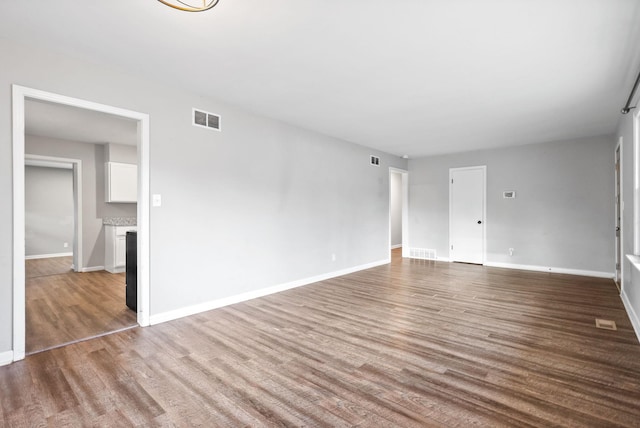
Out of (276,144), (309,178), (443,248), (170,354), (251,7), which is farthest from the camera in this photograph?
(443,248)

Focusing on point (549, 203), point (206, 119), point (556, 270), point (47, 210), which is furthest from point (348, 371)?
point (47, 210)

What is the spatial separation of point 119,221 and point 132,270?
314 centimetres

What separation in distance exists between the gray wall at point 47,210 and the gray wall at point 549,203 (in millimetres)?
9722

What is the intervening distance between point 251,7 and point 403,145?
4878 mm

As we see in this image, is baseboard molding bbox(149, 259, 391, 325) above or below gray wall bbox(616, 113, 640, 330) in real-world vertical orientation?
below

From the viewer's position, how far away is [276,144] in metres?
4.66

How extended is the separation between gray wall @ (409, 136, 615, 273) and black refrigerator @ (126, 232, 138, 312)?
6.36m

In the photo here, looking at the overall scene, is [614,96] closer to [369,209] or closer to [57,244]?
[369,209]

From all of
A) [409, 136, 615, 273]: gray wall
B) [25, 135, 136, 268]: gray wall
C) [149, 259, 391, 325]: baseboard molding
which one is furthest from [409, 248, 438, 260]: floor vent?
[25, 135, 136, 268]: gray wall

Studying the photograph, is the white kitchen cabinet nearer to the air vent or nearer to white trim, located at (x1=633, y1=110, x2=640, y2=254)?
the air vent

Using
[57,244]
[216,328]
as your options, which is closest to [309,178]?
[216,328]

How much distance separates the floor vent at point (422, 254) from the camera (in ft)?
24.8

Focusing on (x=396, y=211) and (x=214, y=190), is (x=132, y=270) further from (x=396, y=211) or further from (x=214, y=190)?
(x=396, y=211)

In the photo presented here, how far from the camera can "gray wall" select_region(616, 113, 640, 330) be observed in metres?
3.43
